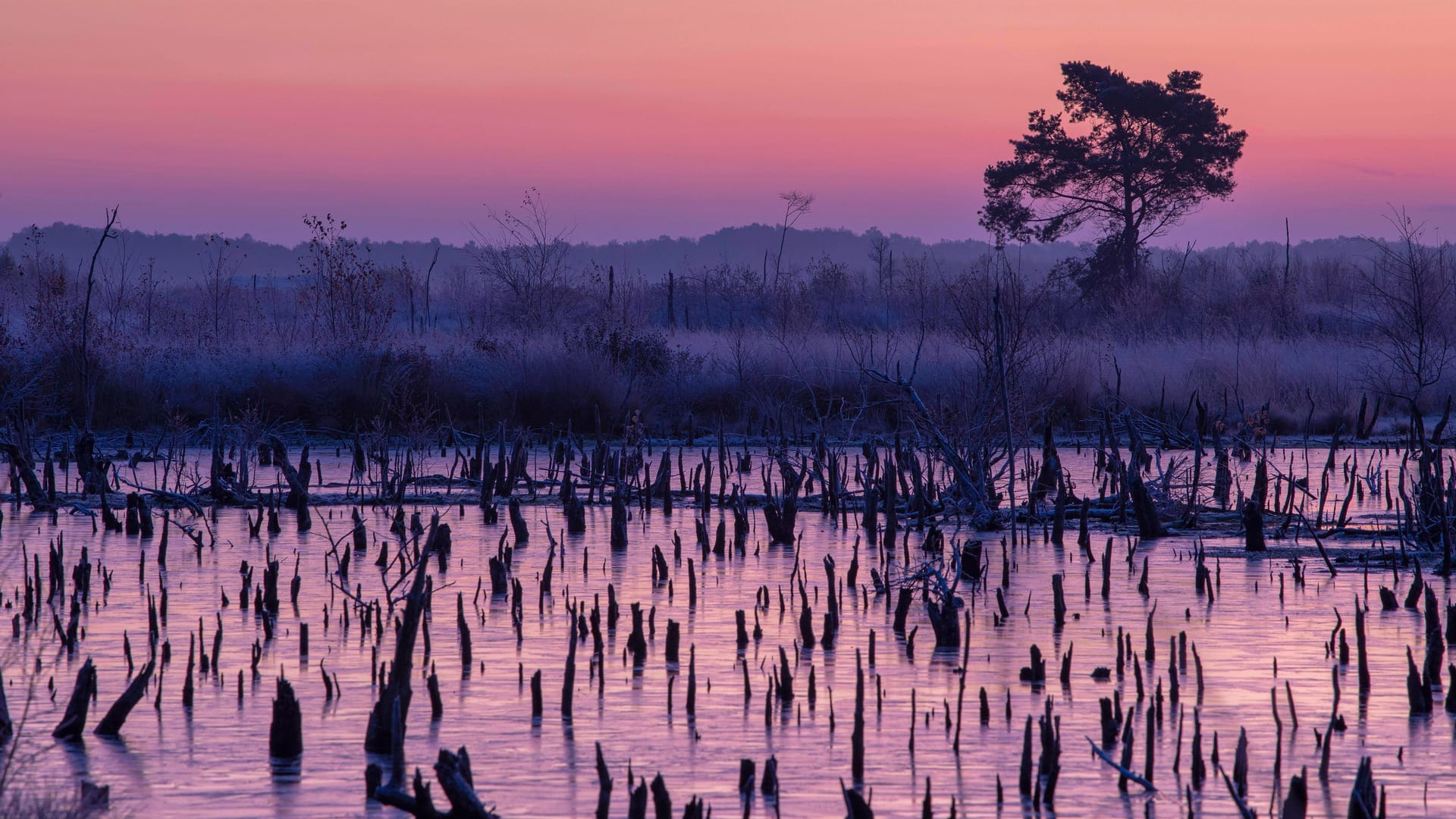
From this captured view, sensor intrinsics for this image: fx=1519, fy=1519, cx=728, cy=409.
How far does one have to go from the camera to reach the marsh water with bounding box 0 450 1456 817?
552 cm

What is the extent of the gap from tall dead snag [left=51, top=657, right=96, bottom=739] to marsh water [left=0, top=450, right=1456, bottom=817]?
0.08 metres

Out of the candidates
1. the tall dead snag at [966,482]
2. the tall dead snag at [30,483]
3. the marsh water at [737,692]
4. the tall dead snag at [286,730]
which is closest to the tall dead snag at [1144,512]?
the marsh water at [737,692]

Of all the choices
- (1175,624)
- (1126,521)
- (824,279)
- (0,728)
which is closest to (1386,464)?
(1126,521)

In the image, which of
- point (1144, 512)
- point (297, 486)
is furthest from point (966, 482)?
point (297, 486)

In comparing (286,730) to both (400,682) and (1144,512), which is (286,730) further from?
(1144,512)

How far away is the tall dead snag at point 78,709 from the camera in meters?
5.95

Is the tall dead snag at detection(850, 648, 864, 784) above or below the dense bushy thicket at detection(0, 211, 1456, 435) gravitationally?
below

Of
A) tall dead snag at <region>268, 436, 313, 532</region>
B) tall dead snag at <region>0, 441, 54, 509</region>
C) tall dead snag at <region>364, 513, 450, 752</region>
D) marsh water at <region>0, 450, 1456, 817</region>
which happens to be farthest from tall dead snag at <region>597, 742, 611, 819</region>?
tall dead snag at <region>0, 441, 54, 509</region>

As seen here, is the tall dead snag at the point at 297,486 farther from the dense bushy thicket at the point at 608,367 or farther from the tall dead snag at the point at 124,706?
the tall dead snag at the point at 124,706

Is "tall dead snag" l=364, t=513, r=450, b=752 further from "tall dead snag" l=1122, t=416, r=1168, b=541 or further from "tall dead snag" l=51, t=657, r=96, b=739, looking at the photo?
"tall dead snag" l=1122, t=416, r=1168, b=541

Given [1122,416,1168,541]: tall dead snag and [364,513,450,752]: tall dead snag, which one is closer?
[364,513,450,752]: tall dead snag

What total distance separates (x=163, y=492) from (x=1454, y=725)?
10.6 metres

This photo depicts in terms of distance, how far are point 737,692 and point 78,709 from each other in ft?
9.12

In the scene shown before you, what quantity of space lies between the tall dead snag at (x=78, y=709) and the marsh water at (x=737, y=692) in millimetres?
77
